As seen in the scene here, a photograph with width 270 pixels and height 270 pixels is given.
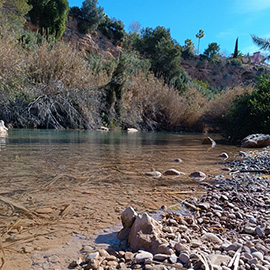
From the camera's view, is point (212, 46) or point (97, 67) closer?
point (97, 67)

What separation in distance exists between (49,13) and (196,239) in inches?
1116

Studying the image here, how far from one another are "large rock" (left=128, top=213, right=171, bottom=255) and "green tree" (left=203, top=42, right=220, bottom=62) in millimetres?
44100

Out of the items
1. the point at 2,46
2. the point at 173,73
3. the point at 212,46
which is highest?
the point at 212,46

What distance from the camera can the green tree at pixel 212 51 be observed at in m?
41.5

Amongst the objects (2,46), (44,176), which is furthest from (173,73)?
(44,176)

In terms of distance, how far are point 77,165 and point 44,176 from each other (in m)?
0.72

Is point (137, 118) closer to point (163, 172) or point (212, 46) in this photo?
point (163, 172)

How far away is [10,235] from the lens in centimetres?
137

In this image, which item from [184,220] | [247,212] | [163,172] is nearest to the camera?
[184,220]

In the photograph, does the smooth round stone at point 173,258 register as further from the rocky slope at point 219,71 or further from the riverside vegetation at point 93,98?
the rocky slope at point 219,71

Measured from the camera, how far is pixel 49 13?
2491 cm

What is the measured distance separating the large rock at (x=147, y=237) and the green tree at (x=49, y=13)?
87.4 ft

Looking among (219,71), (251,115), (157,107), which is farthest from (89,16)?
(251,115)

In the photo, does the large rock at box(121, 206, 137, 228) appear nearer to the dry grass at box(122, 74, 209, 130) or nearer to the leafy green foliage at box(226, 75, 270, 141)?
the leafy green foliage at box(226, 75, 270, 141)
